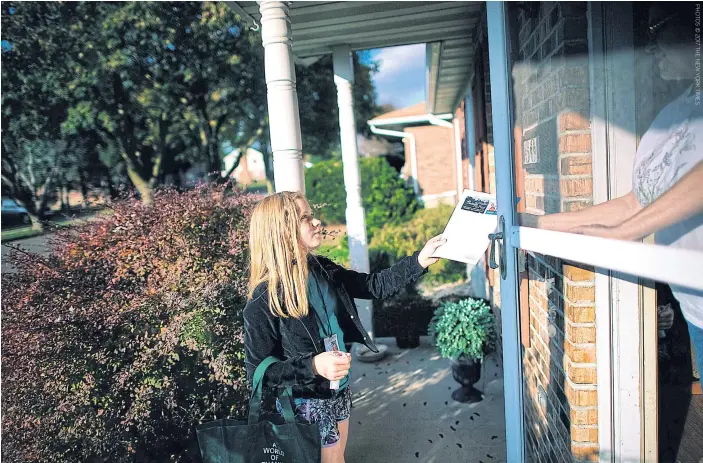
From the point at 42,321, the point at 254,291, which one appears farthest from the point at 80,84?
the point at 254,291

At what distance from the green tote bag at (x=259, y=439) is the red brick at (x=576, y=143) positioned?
1.28 m

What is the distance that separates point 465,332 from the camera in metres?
3.86

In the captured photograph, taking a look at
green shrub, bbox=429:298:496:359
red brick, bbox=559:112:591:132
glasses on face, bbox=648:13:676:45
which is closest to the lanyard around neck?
red brick, bbox=559:112:591:132

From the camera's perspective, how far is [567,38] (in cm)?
158

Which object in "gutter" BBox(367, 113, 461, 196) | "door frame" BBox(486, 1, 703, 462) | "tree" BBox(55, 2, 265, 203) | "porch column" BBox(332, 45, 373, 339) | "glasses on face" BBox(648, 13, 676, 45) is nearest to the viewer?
"glasses on face" BBox(648, 13, 676, 45)

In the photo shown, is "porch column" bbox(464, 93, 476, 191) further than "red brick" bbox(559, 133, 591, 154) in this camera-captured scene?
Yes

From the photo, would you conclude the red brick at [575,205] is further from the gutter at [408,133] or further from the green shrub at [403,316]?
the gutter at [408,133]

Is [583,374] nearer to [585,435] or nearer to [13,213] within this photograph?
[585,435]

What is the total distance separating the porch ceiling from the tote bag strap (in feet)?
9.71

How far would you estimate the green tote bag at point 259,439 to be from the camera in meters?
1.69

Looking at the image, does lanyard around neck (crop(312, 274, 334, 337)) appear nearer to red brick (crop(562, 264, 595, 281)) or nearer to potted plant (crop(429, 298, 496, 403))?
red brick (crop(562, 264, 595, 281))

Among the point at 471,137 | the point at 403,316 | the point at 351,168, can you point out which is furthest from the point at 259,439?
the point at 471,137

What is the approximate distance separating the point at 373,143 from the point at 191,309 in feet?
81.0

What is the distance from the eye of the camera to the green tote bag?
1.69m
